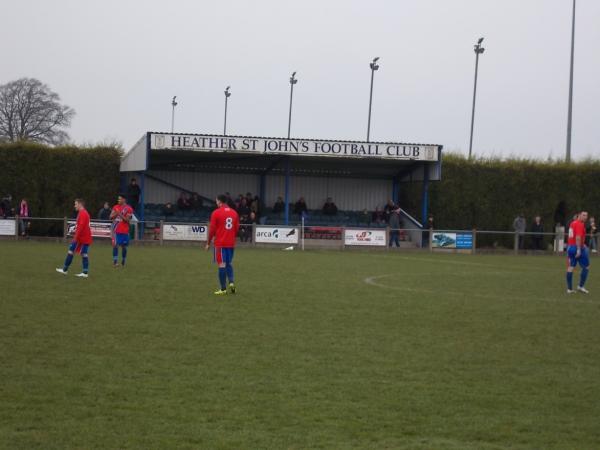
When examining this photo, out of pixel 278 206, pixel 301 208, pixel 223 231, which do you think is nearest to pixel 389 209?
pixel 301 208

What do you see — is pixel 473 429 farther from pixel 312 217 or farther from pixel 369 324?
pixel 312 217

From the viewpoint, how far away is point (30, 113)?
6391 cm

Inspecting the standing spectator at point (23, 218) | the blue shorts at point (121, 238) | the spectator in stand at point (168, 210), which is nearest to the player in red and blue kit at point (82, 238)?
the blue shorts at point (121, 238)

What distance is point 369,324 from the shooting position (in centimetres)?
1237

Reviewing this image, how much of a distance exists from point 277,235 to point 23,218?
10.2 metres

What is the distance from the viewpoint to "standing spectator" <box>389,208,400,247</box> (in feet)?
118

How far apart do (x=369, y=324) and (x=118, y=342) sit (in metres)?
3.91

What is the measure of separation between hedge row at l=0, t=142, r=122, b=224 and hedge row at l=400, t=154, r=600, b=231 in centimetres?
1502

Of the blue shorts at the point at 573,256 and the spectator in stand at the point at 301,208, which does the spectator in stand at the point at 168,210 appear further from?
the blue shorts at the point at 573,256

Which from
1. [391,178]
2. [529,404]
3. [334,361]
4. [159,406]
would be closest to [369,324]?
[334,361]

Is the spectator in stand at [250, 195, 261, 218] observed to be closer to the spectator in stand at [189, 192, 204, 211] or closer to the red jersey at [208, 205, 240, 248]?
the spectator in stand at [189, 192, 204, 211]

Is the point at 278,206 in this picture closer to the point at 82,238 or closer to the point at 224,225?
the point at 82,238

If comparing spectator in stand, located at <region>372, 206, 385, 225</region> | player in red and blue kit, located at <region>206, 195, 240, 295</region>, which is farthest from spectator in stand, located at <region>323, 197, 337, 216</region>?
player in red and blue kit, located at <region>206, 195, 240, 295</region>

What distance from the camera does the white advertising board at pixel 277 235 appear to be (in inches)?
1357
